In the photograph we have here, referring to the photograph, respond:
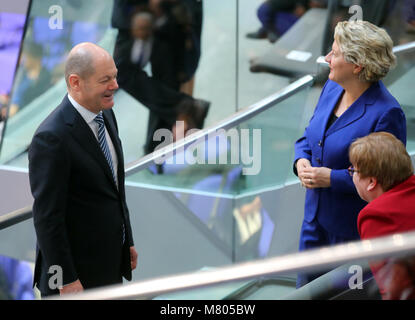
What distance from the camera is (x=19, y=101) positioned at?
4.98 metres

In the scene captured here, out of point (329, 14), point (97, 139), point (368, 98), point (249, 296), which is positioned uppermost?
point (329, 14)

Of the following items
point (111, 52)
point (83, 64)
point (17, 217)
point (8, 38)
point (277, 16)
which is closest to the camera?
point (83, 64)

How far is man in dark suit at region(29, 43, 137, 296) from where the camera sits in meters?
2.07

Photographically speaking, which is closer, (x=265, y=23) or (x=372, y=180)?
(x=372, y=180)

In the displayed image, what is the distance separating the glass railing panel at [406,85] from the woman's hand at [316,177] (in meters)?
1.07

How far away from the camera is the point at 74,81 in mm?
2129

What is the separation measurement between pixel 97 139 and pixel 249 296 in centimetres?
79

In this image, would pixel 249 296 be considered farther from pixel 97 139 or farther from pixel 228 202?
pixel 228 202

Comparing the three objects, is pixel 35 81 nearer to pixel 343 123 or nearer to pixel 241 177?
pixel 241 177

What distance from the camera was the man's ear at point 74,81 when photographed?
2.12m

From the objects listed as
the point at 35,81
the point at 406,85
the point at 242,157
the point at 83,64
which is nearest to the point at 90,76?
the point at 83,64

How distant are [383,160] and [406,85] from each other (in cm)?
157

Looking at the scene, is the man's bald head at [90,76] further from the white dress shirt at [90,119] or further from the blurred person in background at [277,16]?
the blurred person in background at [277,16]

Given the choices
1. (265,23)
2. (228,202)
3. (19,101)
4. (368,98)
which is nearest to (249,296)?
(368,98)
